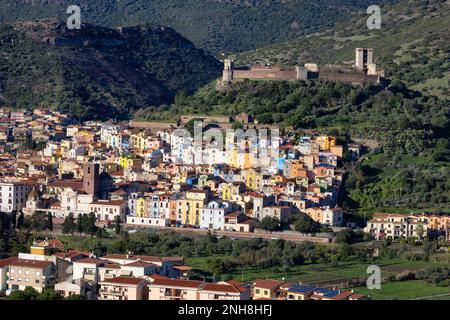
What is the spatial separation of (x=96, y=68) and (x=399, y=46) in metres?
13.1

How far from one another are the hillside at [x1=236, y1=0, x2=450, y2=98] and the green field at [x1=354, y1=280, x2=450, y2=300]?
84.8 feet

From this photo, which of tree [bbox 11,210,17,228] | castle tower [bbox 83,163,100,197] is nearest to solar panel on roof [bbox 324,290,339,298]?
tree [bbox 11,210,17,228]

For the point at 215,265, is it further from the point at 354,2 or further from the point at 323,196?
the point at 354,2

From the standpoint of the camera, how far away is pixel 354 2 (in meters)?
91.1

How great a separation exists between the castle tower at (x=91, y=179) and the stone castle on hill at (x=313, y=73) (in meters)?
13.0

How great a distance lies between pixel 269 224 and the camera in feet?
103

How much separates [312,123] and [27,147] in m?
8.80

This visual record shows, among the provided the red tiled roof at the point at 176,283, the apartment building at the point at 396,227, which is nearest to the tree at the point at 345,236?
the apartment building at the point at 396,227

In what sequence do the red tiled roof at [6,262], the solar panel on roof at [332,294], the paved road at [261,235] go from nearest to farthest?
the solar panel on roof at [332,294] < the red tiled roof at [6,262] < the paved road at [261,235]

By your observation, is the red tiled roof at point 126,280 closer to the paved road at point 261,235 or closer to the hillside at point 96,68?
the paved road at point 261,235

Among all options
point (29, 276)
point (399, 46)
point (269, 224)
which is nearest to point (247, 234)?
point (269, 224)

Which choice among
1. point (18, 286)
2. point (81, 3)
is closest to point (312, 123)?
point (18, 286)

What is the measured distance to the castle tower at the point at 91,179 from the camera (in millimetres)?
33906

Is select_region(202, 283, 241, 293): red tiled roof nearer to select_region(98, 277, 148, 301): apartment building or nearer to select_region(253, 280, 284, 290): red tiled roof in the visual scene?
select_region(253, 280, 284, 290): red tiled roof
